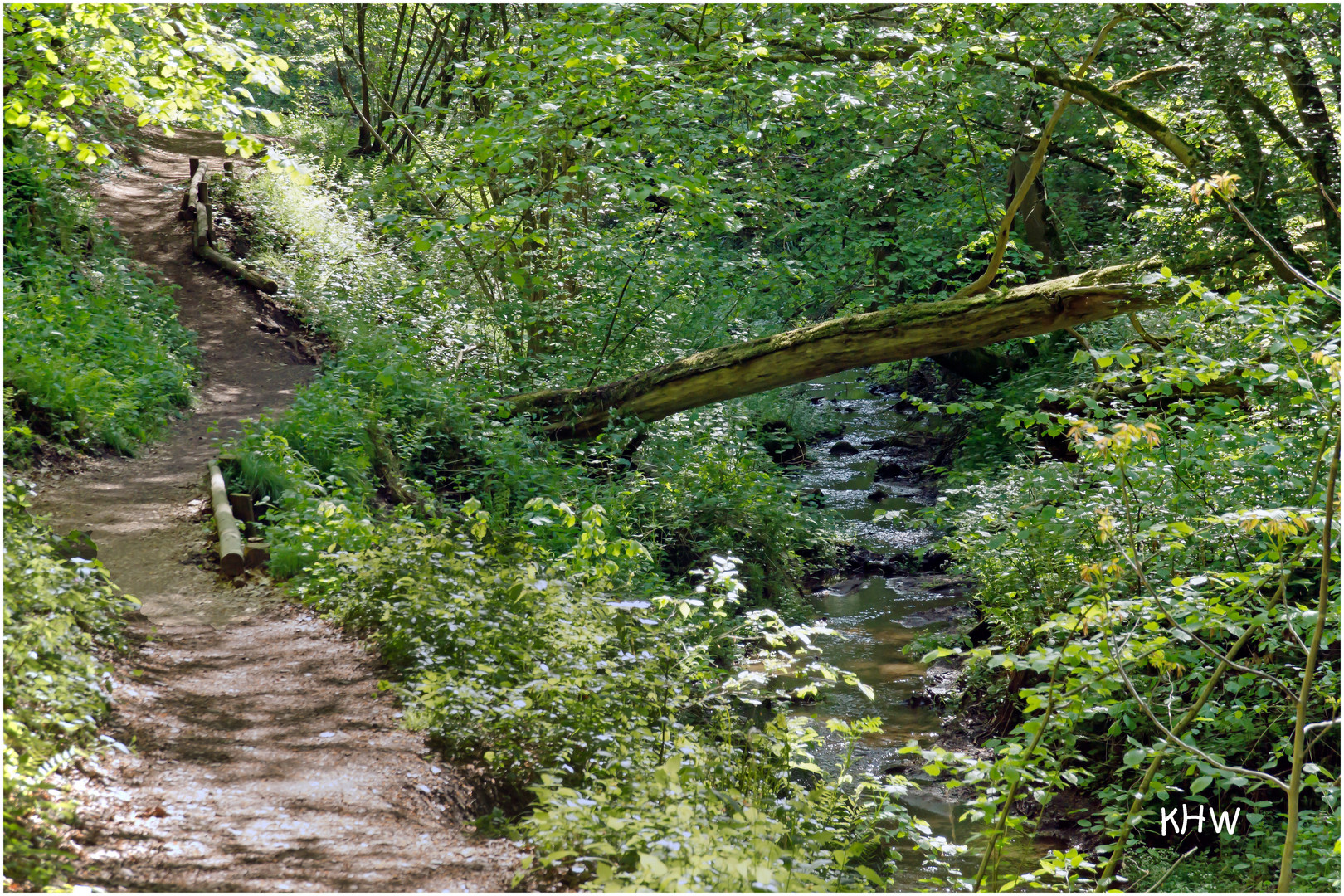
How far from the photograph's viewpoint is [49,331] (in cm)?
823

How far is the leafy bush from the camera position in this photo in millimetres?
7461

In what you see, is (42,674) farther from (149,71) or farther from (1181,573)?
(1181,573)

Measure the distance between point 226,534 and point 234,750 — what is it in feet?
9.15

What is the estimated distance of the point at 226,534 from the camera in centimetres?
664

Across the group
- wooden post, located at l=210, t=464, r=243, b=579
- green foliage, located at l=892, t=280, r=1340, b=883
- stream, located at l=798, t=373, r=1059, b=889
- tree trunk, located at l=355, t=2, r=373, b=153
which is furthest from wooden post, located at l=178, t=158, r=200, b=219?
green foliage, located at l=892, t=280, r=1340, b=883

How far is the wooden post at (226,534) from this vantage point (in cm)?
652

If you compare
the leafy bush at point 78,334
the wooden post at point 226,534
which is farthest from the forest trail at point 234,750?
the leafy bush at point 78,334

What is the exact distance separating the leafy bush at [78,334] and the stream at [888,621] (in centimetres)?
685

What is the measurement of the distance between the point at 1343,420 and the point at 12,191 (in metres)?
13.0

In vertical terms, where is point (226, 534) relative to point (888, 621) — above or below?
above

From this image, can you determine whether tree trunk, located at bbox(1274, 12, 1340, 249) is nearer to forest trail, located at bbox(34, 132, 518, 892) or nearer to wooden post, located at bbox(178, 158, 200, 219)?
forest trail, located at bbox(34, 132, 518, 892)

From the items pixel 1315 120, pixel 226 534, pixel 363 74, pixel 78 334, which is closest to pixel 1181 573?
pixel 1315 120

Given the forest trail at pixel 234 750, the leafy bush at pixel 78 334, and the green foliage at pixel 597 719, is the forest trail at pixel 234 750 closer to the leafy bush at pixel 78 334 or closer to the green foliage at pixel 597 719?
A: the green foliage at pixel 597 719

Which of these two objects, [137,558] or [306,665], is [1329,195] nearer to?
[306,665]
